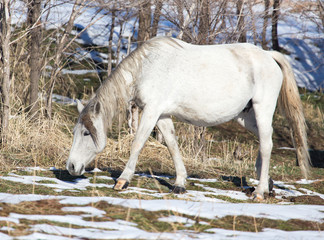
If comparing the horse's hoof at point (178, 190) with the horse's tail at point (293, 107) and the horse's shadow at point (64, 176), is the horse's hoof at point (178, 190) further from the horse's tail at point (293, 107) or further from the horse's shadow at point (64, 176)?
the horse's tail at point (293, 107)

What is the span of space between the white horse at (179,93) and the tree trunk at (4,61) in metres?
2.61

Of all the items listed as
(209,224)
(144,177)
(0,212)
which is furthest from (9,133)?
(209,224)

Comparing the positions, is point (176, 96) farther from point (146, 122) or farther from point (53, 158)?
point (53, 158)

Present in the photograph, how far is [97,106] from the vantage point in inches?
209

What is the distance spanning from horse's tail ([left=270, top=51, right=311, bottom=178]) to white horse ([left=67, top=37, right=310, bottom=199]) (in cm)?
20

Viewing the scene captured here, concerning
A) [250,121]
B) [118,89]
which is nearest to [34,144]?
[118,89]

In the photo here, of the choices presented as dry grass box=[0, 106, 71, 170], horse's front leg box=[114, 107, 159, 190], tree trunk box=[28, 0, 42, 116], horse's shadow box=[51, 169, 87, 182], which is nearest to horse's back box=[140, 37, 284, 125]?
horse's front leg box=[114, 107, 159, 190]

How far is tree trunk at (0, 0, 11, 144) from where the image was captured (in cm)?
732

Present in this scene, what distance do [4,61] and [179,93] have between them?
3.49 meters

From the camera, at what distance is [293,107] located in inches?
255

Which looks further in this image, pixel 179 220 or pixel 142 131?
pixel 142 131

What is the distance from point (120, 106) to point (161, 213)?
2022 mm

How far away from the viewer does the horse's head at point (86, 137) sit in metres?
5.30

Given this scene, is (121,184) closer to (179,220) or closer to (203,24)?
(179,220)
